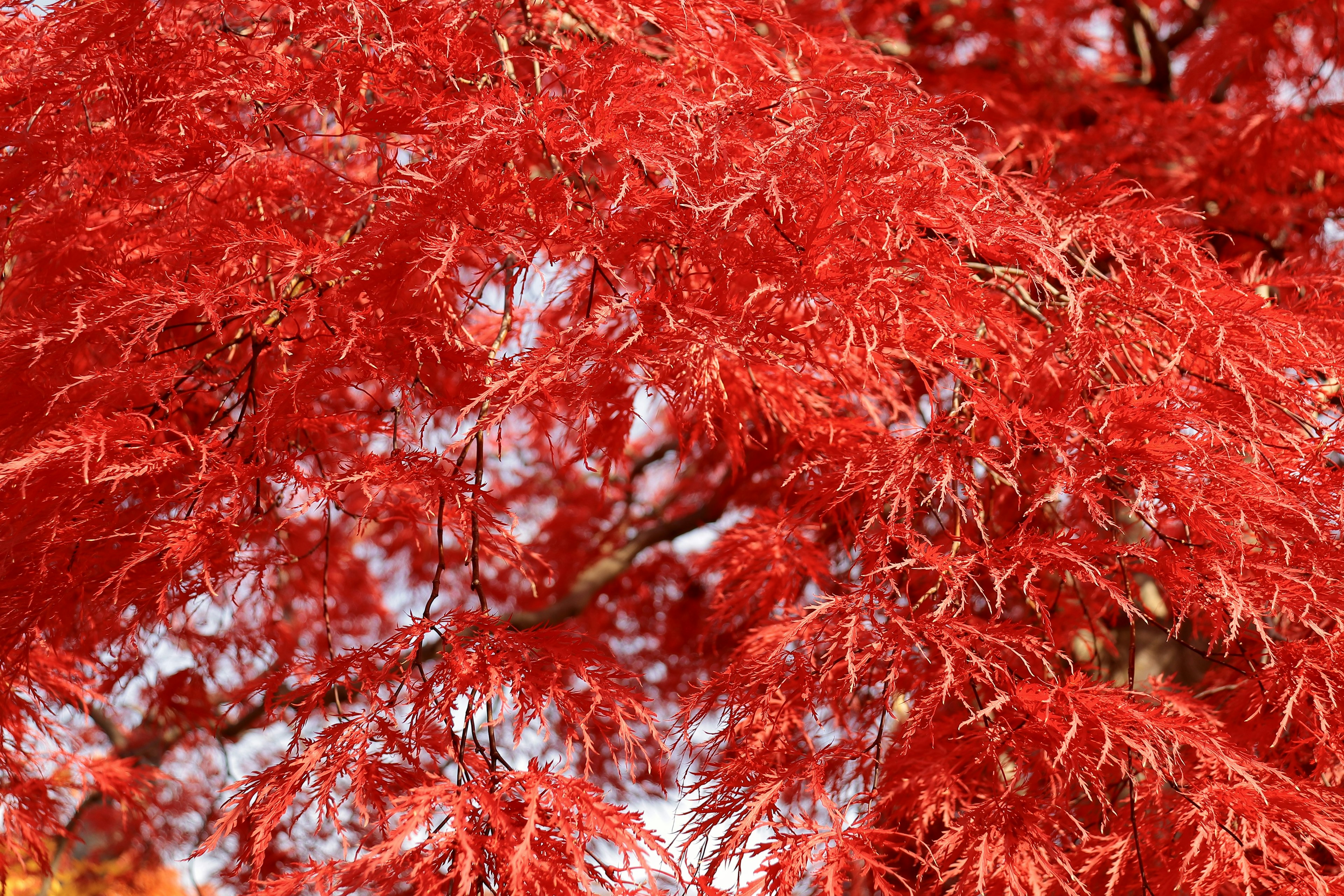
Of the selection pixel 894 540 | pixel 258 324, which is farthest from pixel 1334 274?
pixel 258 324

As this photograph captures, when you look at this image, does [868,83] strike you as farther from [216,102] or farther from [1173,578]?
[216,102]

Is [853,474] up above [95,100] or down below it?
Result: below

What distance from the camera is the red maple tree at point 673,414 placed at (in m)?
1.36

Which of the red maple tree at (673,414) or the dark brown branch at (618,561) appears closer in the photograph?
the red maple tree at (673,414)

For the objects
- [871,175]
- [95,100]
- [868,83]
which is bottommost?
[871,175]

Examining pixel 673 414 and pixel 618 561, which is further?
pixel 618 561

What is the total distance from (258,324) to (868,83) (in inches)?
40.7

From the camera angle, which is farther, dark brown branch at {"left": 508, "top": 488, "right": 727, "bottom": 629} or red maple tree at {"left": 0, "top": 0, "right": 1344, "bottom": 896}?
dark brown branch at {"left": 508, "top": 488, "right": 727, "bottom": 629}

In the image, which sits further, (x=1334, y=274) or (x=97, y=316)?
(x=1334, y=274)

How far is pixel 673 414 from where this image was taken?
170cm

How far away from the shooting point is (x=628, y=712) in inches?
58.0

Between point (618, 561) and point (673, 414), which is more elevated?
point (673, 414)

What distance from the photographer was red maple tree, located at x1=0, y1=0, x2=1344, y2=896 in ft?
4.45

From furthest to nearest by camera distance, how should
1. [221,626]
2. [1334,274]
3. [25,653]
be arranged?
1. [221,626]
2. [1334,274]
3. [25,653]
